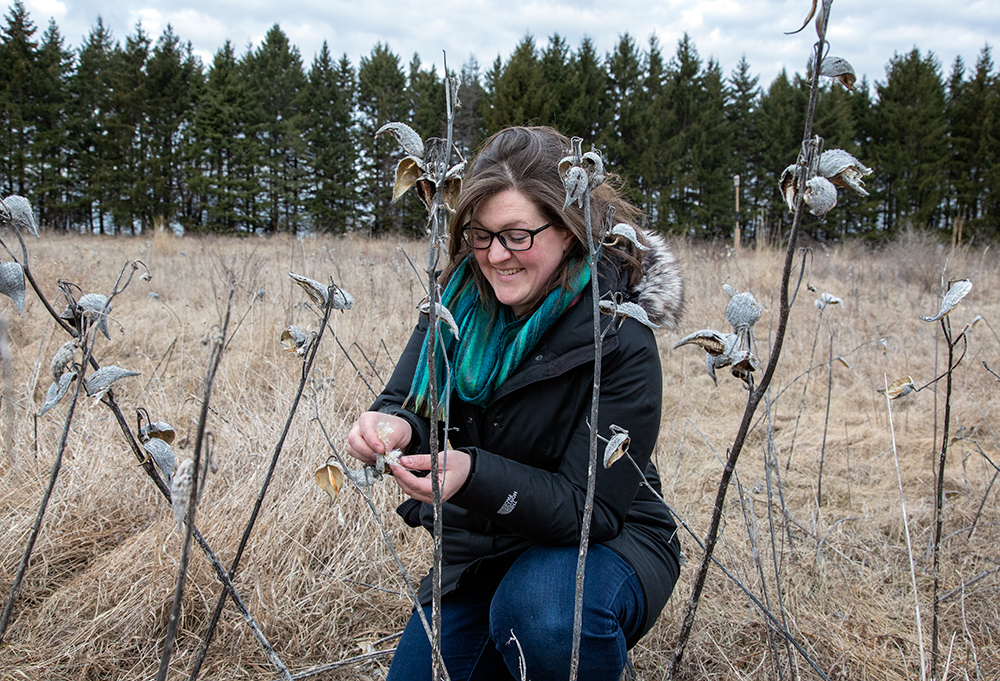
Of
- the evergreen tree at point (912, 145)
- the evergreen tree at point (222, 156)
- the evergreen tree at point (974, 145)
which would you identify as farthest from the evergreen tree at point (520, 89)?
the evergreen tree at point (974, 145)

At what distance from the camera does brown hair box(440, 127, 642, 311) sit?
125cm

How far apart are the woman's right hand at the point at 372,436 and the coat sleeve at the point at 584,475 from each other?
0.14 meters

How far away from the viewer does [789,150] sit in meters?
19.1

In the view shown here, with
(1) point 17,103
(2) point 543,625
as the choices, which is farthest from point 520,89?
(2) point 543,625

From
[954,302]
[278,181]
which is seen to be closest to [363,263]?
[954,302]

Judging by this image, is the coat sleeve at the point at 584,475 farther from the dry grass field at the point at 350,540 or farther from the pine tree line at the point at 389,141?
the pine tree line at the point at 389,141

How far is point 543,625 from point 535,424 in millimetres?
390

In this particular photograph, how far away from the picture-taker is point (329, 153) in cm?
2067

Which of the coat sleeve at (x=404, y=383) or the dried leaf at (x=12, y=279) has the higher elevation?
the dried leaf at (x=12, y=279)

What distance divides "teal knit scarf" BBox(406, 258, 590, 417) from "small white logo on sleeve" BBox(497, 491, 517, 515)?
9.3 inches

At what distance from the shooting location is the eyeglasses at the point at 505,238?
1.22m

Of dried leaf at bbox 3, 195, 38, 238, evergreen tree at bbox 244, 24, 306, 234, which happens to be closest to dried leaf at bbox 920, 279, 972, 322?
dried leaf at bbox 3, 195, 38, 238

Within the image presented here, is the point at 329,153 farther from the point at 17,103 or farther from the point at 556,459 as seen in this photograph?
the point at 556,459

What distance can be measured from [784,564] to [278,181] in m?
21.3
